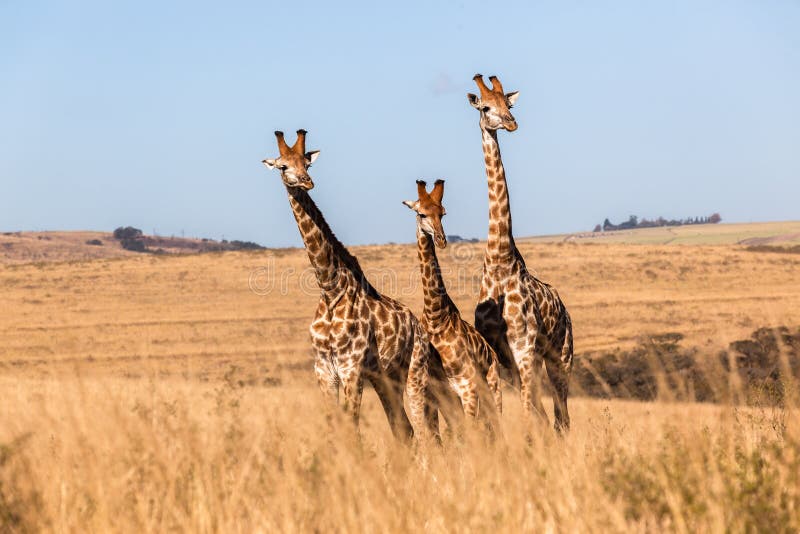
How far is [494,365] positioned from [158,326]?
104 feet

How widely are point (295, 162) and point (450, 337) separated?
2.16 m

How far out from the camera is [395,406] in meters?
8.86

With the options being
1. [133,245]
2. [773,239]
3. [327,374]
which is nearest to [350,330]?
[327,374]

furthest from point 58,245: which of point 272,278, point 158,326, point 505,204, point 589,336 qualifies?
point 505,204

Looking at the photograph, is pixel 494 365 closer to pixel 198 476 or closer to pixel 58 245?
pixel 198 476

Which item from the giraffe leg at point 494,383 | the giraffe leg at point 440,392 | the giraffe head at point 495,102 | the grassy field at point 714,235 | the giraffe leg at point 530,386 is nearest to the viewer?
the giraffe leg at point 440,392

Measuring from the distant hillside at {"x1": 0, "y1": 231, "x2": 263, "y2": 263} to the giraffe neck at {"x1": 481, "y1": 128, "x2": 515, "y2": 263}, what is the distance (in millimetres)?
83654

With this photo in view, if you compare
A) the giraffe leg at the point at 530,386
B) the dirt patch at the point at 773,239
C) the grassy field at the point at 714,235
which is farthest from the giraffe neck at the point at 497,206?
the dirt patch at the point at 773,239

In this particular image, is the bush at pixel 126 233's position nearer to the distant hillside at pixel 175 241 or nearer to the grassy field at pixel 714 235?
the distant hillside at pixel 175 241

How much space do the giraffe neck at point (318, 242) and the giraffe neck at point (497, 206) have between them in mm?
1909

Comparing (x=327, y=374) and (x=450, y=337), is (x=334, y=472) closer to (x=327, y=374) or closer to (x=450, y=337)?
(x=327, y=374)

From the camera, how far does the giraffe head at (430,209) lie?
926 centimetres

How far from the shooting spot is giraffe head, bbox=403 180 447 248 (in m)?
9.26

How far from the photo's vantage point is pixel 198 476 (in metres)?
5.38
